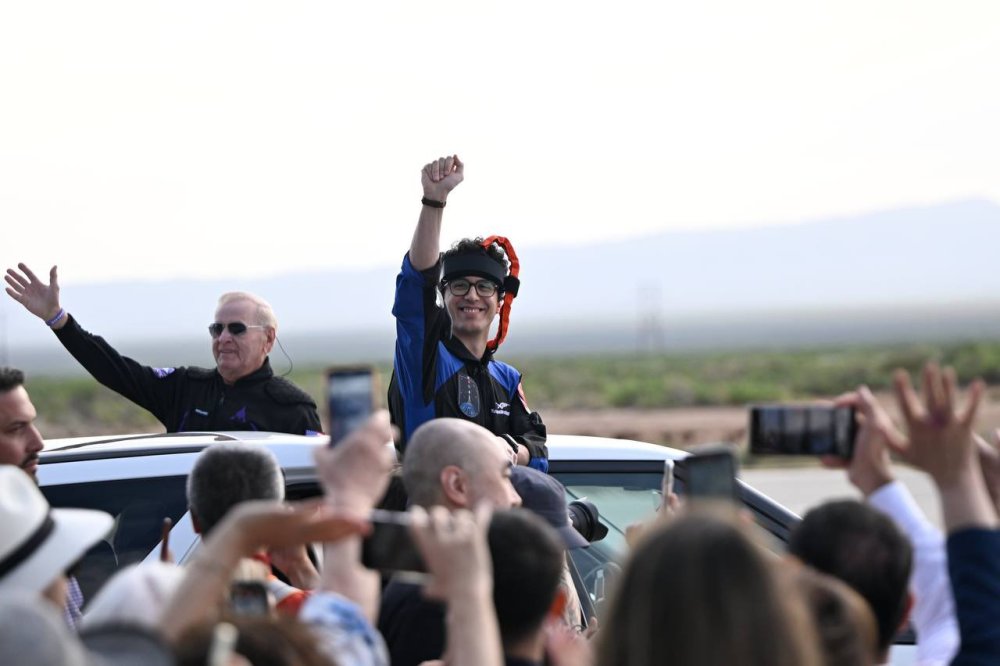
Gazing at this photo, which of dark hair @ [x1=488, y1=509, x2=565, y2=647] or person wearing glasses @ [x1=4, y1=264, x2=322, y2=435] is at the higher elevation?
person wearing glasses @ [x1=4, y1=264, x2=322, y2=435]

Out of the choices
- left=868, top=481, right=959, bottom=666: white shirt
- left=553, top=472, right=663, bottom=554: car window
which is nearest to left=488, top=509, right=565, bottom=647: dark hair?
left=868, top=481, right=959, bottom=666: white shirt

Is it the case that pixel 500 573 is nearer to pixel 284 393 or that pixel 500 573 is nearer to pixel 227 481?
pixel 227 481

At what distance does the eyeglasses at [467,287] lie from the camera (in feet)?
18.7

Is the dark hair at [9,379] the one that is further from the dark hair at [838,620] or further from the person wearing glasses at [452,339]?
the dark hair at [838,620]

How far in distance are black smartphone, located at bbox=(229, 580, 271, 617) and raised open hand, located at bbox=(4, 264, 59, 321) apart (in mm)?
3315

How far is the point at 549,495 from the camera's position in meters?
4.03

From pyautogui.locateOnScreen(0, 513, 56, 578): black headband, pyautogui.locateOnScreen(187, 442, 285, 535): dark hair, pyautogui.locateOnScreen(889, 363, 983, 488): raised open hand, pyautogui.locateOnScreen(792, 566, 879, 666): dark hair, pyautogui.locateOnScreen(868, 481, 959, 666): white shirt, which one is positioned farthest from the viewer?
pyautogui.locateOnScreen(187, 442, 285, 535): dark hair

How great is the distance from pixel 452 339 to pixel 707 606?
3612 millimetres

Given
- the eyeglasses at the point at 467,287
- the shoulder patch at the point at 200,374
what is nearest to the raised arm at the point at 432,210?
the eyeglasses at the point at 467,287

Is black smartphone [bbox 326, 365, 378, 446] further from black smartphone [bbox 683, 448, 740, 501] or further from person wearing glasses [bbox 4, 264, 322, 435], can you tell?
person wearing glasses [bbox 4, 264, 322, 435]

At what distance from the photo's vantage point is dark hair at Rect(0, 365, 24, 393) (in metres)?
4.49

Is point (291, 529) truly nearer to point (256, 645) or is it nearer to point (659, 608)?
point (256, 645)

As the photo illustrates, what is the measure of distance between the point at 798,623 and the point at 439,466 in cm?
157

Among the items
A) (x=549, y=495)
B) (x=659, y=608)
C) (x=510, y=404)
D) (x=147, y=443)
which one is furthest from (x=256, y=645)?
(x=510, y=404)
